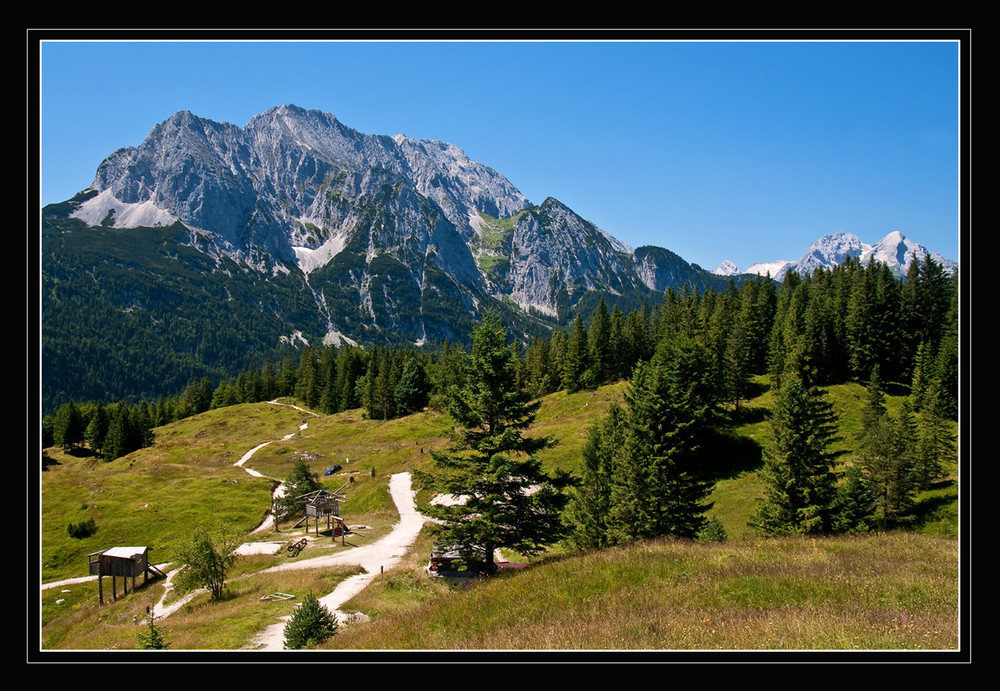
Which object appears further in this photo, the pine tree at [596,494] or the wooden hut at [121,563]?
the wooden hut at [121,563]

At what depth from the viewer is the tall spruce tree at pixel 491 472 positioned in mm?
22391

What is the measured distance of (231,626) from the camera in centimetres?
2195

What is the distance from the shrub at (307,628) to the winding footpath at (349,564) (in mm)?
2606

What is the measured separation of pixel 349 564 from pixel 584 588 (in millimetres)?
23797

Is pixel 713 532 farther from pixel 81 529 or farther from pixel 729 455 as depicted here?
pixel 81 529

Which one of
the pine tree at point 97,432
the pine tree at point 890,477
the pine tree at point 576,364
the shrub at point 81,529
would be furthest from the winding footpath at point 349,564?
the pine tree at point 97,432

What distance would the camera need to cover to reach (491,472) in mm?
22359

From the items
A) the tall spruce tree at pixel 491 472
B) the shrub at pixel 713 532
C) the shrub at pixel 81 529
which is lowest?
the shrub at pixel 81 529

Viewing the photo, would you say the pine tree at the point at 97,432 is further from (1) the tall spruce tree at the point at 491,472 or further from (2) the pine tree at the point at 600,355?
(1) the tall spruce tree at the point at 491,472

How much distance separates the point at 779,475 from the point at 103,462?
12350 cm

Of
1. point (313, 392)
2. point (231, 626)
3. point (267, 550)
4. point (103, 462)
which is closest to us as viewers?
point (231, 626)

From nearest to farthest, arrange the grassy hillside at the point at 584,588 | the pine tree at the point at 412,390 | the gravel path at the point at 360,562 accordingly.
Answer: the grassy hillside at the point at 584,588 < the gravel path at the point at 360,562 < the pine tree at the point at 412,390
